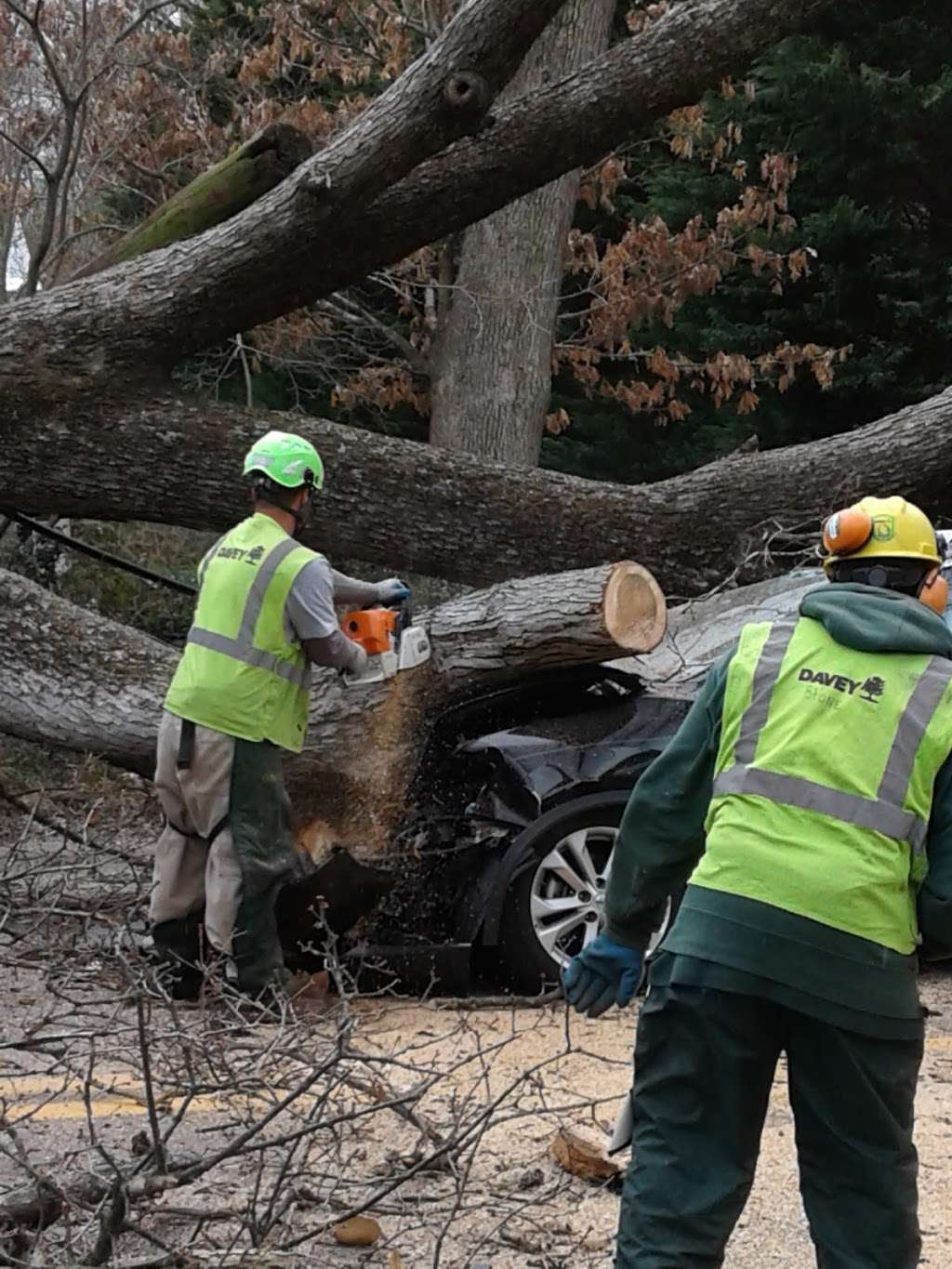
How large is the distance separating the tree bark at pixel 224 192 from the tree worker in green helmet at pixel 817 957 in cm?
571

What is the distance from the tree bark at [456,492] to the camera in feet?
24.0

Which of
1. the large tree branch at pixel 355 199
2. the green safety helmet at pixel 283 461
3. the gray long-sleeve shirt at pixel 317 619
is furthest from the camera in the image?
the large tree branch at pixel 355 199

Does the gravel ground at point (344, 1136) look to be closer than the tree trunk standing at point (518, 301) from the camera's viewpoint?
Yes

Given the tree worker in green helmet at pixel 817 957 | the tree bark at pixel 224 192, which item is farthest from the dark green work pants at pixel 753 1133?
the tree bark at pixel 224 192

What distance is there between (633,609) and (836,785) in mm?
3005

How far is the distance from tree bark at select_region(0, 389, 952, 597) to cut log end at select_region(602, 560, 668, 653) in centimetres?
148

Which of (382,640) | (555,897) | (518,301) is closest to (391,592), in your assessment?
(382,640)

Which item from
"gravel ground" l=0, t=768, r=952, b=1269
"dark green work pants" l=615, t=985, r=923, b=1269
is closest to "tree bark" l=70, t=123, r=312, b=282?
"gravel ground" l=0, t=768, r=952, b=1269

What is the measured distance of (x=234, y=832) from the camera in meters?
5.69

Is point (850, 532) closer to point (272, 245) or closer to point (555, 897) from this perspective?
point (555, 897)

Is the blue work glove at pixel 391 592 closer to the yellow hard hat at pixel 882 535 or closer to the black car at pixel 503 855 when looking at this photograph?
the black car at pixel 503 855

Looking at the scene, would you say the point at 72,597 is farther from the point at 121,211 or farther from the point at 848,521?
the point at 848,521

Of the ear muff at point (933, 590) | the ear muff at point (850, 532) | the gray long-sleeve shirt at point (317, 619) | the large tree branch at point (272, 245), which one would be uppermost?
the large tree branch at point (272, 245)

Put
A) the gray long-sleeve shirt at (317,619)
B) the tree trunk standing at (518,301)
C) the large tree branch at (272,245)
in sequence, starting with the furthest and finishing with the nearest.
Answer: the tree trunk standing at (518,301) < the large tree branch at (272,245) < the gray long-sleeve shirt at (317,619)
